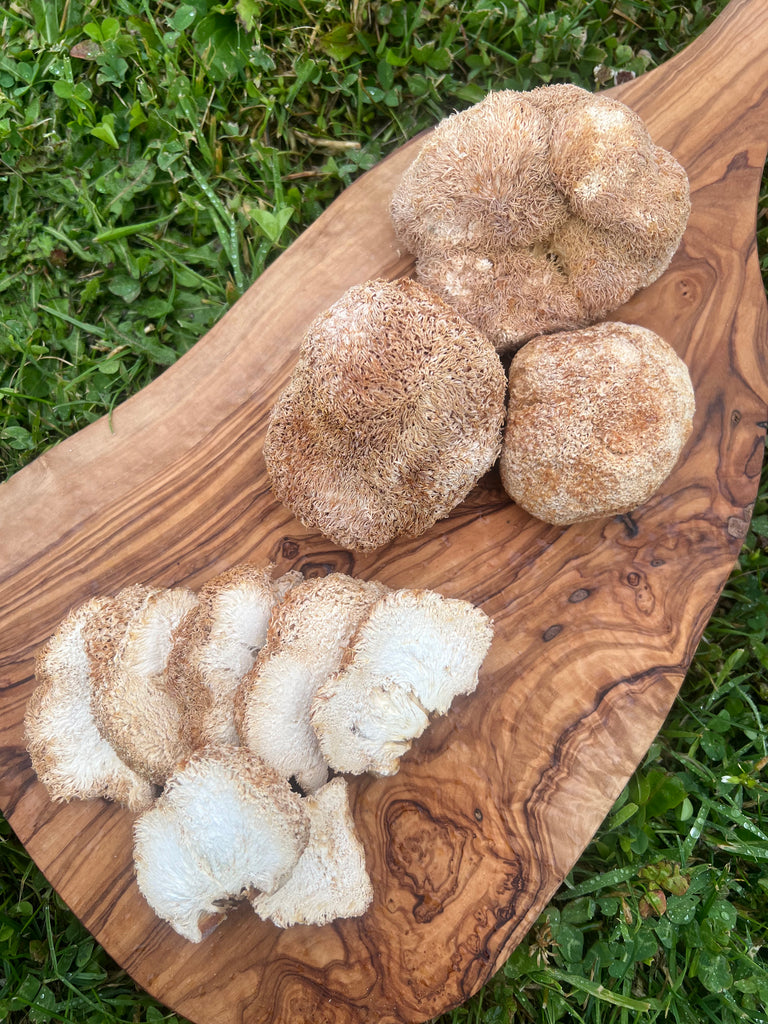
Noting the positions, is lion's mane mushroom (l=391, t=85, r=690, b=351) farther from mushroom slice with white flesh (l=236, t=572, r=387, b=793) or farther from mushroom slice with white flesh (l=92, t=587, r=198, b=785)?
mushroom slice with white flesh (l=92, t=587, r=198, b=785)

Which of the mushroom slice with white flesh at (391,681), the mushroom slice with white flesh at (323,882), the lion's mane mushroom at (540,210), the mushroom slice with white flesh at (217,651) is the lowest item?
the mushroom slice with white flesh at (323,882)

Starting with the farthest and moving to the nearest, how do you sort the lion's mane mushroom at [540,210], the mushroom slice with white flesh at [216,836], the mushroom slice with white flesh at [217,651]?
the mushroom slice with white flesh at [217,651] < the lion's mane mushroom at [540,210] < the mushroom slice with white flesh at [216,836]

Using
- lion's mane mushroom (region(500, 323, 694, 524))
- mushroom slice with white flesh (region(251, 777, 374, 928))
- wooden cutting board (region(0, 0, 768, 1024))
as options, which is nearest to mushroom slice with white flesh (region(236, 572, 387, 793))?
mushroom slice with white flesh (region(251, 777, 374, 928))

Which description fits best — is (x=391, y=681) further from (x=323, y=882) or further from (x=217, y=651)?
(x=323, y=882)

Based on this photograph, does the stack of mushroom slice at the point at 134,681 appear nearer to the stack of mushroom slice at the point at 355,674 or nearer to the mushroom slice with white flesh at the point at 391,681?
the stack of mushroom slice at the point at 355,674

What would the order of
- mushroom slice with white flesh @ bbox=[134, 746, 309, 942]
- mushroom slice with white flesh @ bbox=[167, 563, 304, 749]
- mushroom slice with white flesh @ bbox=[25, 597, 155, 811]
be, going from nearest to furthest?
mushroom slice with white flesh @ bbox=[134, 746, 309, 942] < mushroom slice with white flesh @ bbox=[167, 563, 304, 749] < mushroom slice with white flesh @ bbox=[25, 597, 155, 811]

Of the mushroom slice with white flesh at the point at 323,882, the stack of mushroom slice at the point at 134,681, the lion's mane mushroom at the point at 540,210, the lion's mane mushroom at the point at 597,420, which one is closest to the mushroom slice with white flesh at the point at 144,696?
the stack of mushroom slice at the point at 134,681

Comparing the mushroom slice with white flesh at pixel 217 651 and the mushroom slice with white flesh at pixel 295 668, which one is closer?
the mushroom slice with white flesh at pixel 295 668

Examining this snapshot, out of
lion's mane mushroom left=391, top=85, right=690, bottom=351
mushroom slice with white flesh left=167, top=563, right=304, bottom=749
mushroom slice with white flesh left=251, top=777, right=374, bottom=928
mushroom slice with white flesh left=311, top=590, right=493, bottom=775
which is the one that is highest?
lion's mane mushroom left=391, top=85, right=690, bottom=351
